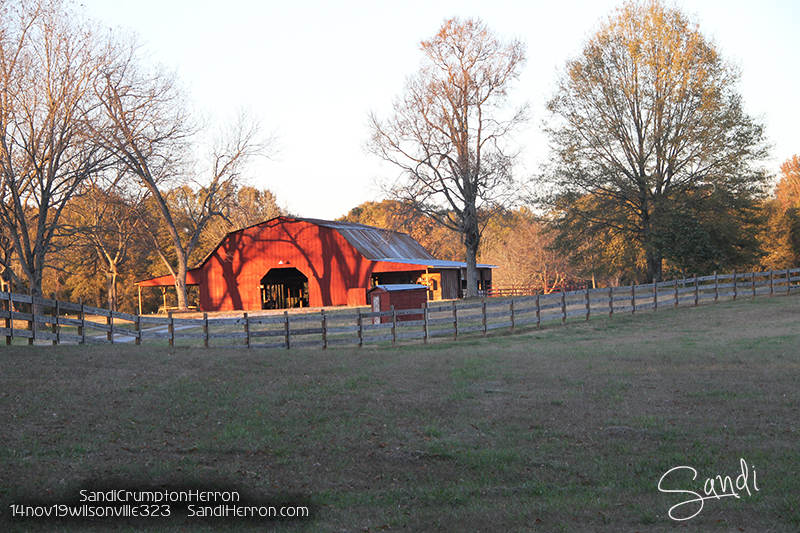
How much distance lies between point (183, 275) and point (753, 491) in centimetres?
4189

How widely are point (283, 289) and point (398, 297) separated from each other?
22.2 m

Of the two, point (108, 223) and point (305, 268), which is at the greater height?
point (108, 223)

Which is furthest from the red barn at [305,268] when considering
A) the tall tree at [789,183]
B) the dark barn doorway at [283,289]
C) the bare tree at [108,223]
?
the tall tree at [789,183]

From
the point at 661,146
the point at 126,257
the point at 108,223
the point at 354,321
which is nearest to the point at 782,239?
the point at 661,146

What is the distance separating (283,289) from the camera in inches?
1740

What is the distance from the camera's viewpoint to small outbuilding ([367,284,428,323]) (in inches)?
920

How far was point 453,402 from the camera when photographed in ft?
31.9

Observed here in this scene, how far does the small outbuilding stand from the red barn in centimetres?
1158

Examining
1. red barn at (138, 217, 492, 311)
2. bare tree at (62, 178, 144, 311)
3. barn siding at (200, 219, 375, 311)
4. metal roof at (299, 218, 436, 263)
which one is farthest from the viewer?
metal roof at (299, 218, 436, 263)

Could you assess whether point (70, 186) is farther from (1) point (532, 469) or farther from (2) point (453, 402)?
(1) point (532, 469)
